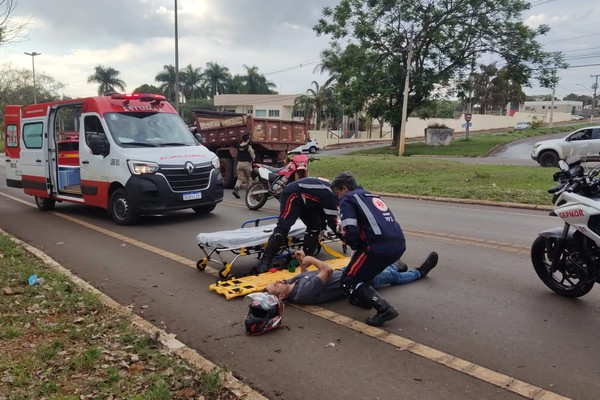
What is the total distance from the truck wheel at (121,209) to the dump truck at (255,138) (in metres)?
6.55

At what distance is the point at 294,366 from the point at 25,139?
1005 cm

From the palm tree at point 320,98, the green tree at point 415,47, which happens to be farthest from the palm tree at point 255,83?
the green tree at point 415,47

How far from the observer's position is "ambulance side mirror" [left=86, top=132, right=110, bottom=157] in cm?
919

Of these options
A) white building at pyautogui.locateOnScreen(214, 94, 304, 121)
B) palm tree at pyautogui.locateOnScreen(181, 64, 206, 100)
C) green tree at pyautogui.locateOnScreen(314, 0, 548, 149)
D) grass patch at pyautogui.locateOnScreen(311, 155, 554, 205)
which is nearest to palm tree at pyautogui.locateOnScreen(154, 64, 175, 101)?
Answer: palm tree at pyautogui.locateOnScreen(181, 64, 206, 100)

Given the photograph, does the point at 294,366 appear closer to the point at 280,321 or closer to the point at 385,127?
the point at 280,321

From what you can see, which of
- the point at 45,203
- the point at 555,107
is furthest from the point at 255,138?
the point at 555,107

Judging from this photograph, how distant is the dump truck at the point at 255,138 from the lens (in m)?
15.5

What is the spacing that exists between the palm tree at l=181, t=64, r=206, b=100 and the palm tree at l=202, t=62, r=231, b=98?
0.86 m

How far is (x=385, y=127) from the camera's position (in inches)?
2483

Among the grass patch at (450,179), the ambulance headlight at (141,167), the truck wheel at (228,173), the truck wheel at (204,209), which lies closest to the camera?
the ambulance headlight at (141,167)

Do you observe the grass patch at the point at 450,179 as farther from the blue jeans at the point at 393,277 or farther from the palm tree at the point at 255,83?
the palm tree at the point at 255,83

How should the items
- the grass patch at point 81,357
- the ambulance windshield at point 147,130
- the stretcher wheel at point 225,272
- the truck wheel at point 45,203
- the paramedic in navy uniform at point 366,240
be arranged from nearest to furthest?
the grass patch at point 81,357 < the paramedic in navy uniform at point 366,240 < the stretcher wheel at point 225,272 < the ambulance windshield at point 147,130 < the truck wheel at point 45,203

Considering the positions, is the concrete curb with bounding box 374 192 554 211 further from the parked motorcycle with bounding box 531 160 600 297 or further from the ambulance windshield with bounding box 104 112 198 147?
the parked motorcycle with bounding box 531 160 600 297

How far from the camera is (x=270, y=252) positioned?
577 cm
